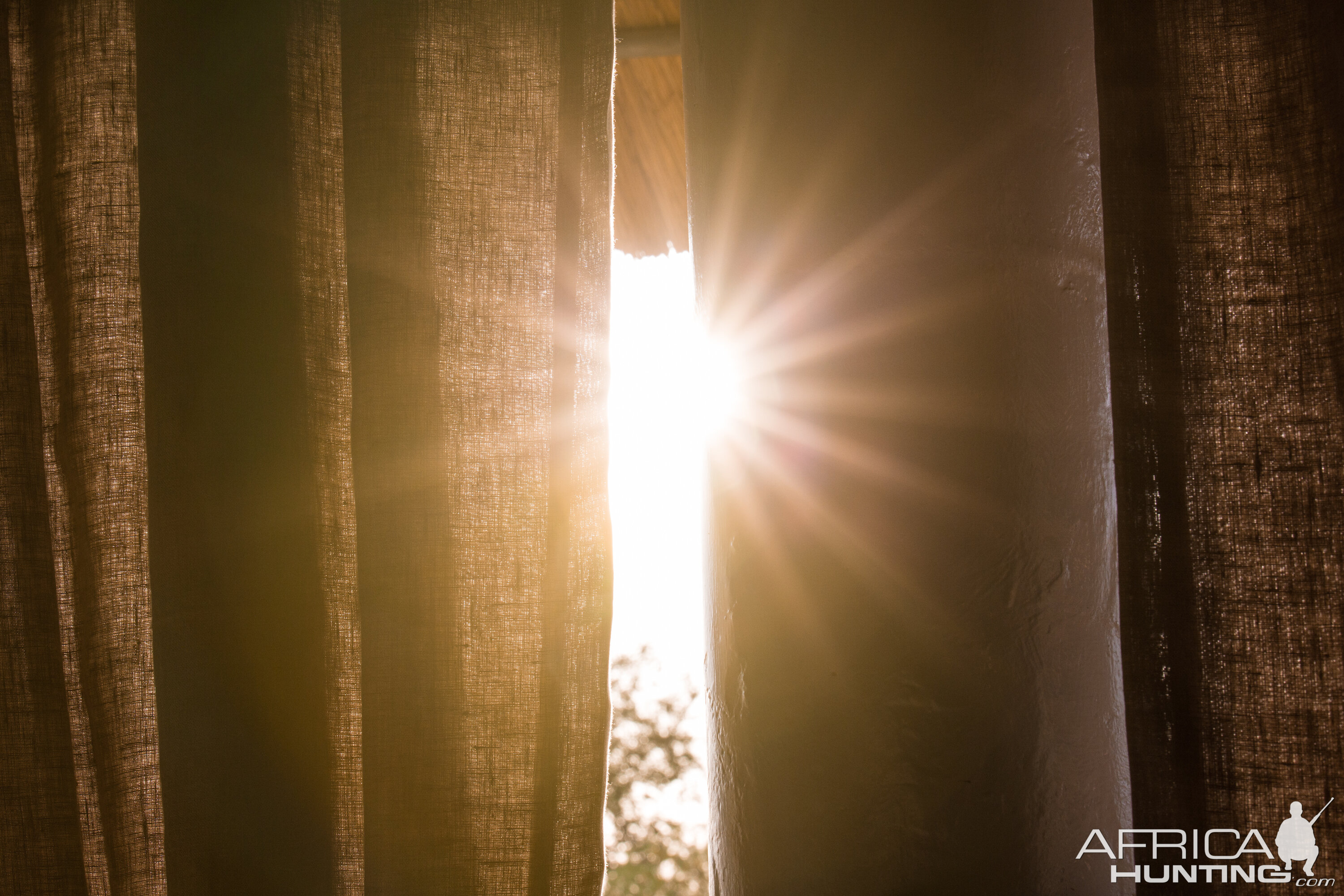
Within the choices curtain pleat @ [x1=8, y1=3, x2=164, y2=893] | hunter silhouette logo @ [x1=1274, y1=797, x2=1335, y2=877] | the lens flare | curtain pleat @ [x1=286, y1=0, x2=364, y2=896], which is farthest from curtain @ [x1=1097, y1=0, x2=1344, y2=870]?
curtain pleat @ [x1=8, y1=3, x2=164, y2=893]

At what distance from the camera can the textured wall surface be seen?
75 cm

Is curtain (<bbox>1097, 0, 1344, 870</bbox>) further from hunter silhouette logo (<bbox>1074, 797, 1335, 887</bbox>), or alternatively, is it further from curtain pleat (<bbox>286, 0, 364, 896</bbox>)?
curtain pleat (<bbox>286, 0, 364, 896</bbox>)

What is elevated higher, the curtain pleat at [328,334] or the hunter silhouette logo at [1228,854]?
the curtain pleat at [328,334]

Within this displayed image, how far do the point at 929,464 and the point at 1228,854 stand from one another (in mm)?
491

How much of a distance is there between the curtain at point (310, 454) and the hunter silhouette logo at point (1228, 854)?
602mm

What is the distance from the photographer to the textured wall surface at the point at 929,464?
746mm

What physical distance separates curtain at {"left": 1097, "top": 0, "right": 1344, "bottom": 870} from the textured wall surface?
0.05 m

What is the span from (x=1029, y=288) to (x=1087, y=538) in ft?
0.96

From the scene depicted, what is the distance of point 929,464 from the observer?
0.76m

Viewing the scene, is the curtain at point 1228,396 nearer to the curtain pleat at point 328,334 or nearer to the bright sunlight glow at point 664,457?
the bright sunlight glow at point 664,457

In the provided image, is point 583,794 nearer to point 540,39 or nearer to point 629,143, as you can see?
point 540,39

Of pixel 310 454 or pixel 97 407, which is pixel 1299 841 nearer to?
pixel 310 454

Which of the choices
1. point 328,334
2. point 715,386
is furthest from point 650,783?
point 328,334

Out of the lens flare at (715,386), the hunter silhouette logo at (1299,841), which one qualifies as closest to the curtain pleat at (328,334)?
the lens flare at (715,386)
